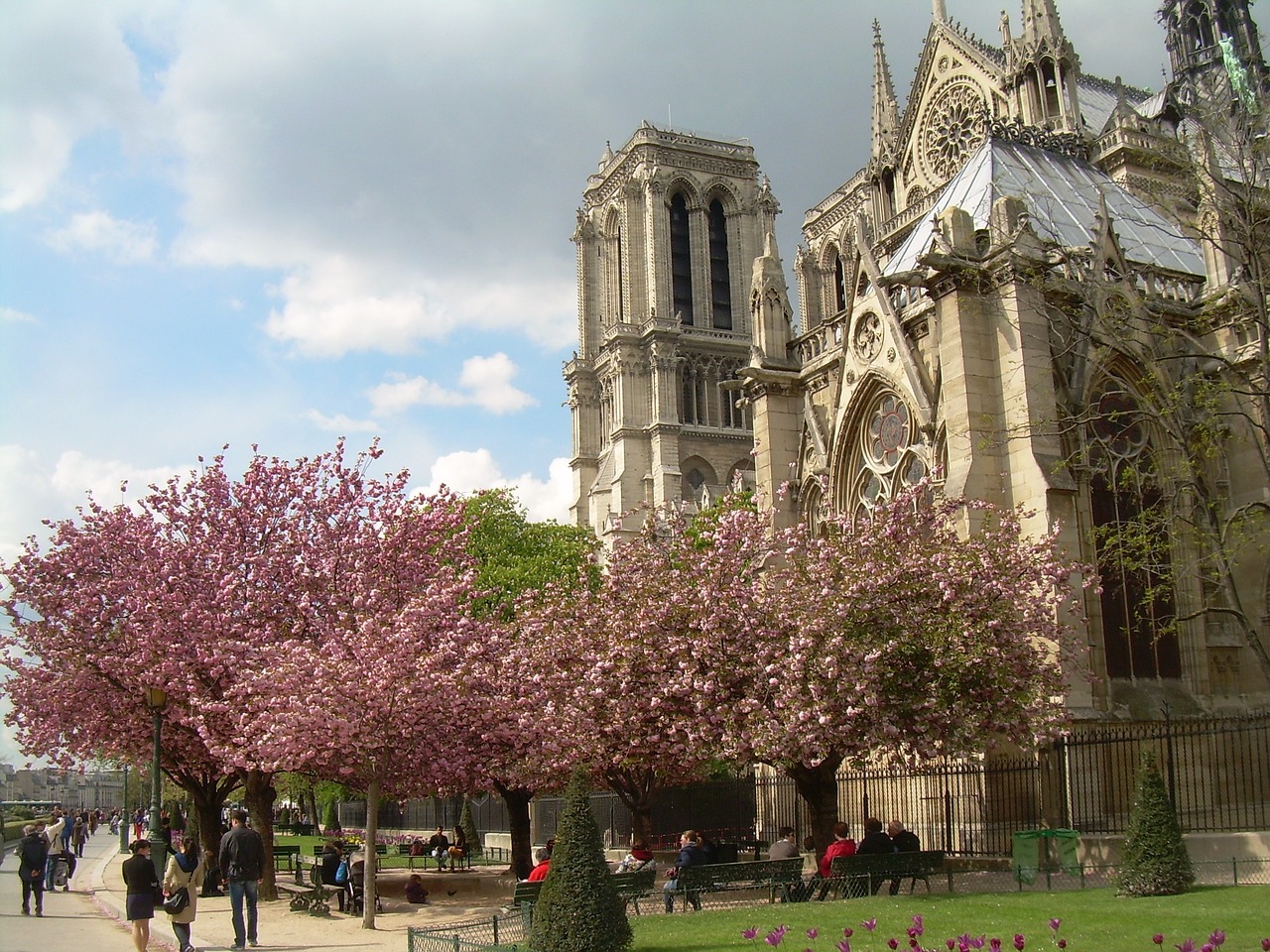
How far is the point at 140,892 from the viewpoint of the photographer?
13.9 metres

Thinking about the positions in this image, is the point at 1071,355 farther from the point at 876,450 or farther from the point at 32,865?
the point at 32,865

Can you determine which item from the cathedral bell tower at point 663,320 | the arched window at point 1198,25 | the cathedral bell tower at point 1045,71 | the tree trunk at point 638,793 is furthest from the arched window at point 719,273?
the tree trunk at point 638,793

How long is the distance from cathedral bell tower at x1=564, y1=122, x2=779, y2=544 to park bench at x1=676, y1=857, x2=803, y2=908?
5419 cm

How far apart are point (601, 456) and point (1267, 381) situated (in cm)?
6375

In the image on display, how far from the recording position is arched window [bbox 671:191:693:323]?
84.3m

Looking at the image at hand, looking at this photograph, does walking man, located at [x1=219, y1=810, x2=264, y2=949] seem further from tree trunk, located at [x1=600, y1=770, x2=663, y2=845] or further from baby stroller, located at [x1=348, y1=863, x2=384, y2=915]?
tree trunk, located at [x1=600, y1=770, x2=663, y2=845]

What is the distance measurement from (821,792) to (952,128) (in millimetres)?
27800

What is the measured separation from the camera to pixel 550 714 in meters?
19.2

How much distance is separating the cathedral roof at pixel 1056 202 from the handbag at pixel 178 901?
18676 mm

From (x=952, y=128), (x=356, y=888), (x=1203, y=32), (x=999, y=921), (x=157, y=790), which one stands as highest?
(x=1203, y=32)

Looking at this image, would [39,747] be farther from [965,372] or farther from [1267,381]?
[1267,381]

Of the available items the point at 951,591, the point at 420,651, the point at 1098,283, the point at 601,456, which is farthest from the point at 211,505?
the point at 601,456

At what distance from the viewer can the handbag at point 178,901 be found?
45.4 ft

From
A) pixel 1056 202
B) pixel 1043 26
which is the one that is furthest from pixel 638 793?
pixel 1043 26
